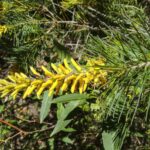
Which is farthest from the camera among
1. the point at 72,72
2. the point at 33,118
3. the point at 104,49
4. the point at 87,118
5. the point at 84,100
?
the point at 33,118

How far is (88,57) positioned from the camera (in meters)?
1.25

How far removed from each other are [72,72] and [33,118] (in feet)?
7.29

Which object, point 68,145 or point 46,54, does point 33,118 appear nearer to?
point 68,145

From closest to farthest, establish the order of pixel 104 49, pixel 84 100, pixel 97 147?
pixel 104 49 < pixel 84 100 < pixel 97 147

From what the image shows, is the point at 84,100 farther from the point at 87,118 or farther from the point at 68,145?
the point at 68,145

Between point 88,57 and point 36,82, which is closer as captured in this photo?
point 36,82

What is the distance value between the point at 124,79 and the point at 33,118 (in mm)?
2193

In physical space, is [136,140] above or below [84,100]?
below

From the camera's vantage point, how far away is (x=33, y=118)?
10.2 ft

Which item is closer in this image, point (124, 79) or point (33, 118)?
point (124, 79)

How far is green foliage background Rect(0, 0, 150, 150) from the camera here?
106cm

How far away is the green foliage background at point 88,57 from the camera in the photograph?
1061 millimetres

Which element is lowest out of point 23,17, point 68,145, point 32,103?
point 68,145

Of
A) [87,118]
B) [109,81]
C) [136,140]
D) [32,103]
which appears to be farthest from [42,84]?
[32,103]
